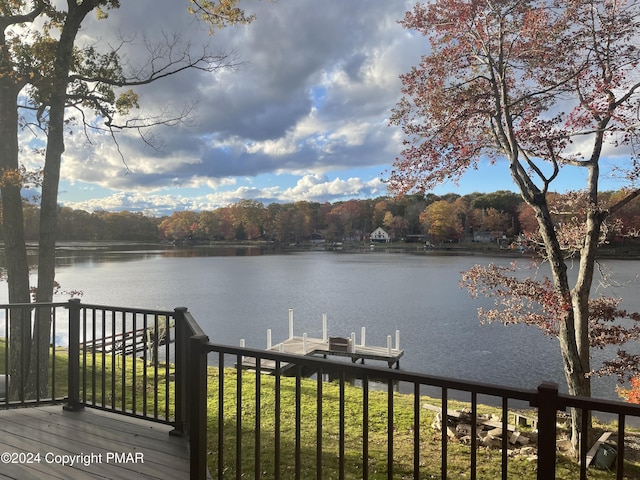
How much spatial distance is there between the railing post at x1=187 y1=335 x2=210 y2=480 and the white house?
84048 millimetres

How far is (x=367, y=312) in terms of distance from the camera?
69.8 feet

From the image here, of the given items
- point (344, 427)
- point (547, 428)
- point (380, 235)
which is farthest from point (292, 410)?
point (380, 235)

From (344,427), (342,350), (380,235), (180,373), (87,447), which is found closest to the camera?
(87,447)

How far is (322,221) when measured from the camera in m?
95.5

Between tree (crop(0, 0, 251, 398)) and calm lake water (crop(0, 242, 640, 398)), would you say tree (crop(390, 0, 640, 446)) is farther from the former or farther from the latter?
tree (crop(0, 0, 251, 398))

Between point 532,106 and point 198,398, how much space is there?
6.51 metres

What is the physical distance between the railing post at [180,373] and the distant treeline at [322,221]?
61778 mm

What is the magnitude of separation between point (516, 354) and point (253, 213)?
80.2 metres

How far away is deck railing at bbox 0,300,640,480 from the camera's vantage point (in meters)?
1.66

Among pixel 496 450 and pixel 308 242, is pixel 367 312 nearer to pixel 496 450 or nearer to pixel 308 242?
pixel 496 450

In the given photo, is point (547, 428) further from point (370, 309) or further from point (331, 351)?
point (370, 309)

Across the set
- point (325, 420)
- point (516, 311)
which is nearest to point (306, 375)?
point (325, 420)

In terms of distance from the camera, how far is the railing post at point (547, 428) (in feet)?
5.11

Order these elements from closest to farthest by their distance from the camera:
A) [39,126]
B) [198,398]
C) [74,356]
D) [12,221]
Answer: [198,398], [74,356], [12,221], [39,126]
